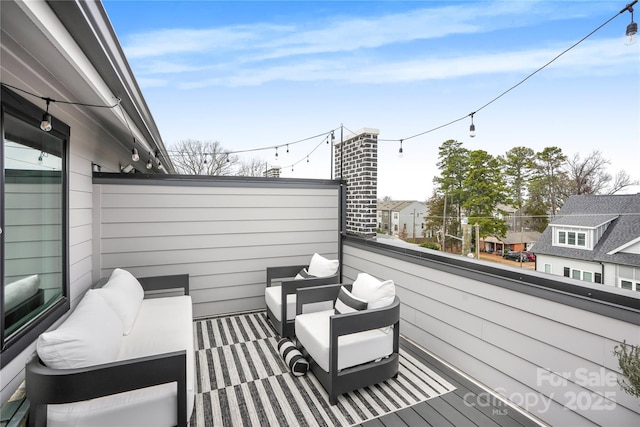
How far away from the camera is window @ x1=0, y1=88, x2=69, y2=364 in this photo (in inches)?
68.4

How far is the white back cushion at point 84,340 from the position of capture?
1604 mm

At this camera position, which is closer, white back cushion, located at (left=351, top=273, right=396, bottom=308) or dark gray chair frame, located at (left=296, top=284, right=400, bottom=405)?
dark gray chair frame, located at (left=296, top=284, right=400, bottom=405)

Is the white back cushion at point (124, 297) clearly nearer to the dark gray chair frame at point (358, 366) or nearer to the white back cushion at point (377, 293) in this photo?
the dark gray chair frame at point (358, 366)

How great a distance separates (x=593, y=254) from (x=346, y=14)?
4.35 meters

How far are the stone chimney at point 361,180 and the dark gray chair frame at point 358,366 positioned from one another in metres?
1.86

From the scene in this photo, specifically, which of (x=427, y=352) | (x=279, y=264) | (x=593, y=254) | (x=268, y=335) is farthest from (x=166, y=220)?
(x=593, y=254)

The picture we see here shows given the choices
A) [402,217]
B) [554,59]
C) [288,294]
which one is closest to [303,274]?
[288,294]

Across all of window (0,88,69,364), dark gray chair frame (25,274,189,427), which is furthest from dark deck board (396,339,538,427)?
window (0,88,69,364)

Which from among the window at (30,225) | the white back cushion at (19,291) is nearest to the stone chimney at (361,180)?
the window at (30,225)

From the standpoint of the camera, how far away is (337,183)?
15.5 ft

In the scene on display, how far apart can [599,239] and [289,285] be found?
8.71 feet

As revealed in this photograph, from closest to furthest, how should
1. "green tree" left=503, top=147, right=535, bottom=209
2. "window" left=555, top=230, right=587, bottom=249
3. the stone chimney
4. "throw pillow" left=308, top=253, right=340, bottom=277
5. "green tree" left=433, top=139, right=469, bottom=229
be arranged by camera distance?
"window" left=555, top=230, right=587, bottom=249 < "green tree" left=503, top=147, right=535, bottom=209 < "green tree" left=433, top=139, right=469, bottom=229 < "throw pillow" left=308, top=253, right=340, bottom=277 < the stone chimney

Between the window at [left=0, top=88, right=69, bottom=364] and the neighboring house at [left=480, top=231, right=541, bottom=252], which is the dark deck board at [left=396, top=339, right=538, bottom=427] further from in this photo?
the window at [left=0, top=88, right=69, bottom=364]

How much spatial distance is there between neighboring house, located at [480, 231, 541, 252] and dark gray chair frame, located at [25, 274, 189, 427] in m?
2.42
